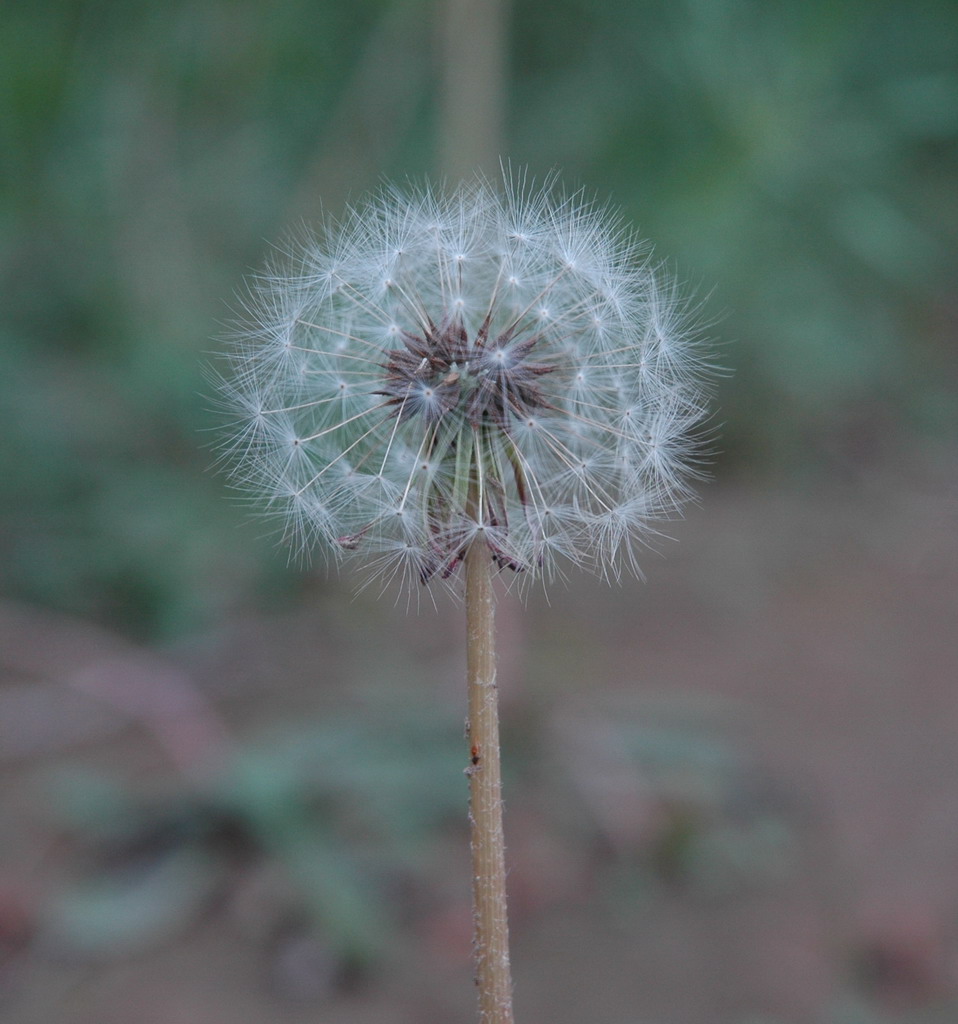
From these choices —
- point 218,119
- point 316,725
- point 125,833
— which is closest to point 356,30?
point 218,119

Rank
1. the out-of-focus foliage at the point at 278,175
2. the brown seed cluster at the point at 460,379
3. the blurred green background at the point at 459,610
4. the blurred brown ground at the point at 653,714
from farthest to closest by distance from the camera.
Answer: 1. the out-of-focus foliage at the point at 278,175
2. the blurred green background at the point at 459,610
3. the blurred brown ground at the point at 653,714
4. the brown seed cluster at the point at 460,379

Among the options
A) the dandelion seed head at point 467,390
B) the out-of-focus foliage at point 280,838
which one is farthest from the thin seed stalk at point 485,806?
the out-of-focus foliage at point 280,838

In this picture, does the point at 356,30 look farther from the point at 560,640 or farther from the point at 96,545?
the point at 560,640

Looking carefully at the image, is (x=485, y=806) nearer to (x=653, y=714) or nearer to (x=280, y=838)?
(x=280, y=838)

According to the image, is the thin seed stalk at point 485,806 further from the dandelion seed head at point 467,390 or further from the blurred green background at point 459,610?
the blurred green background at point 459,610

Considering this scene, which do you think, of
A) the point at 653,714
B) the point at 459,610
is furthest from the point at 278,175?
the point at 653,714

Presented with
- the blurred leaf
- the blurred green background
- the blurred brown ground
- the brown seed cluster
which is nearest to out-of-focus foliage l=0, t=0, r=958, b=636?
the blurred green background
